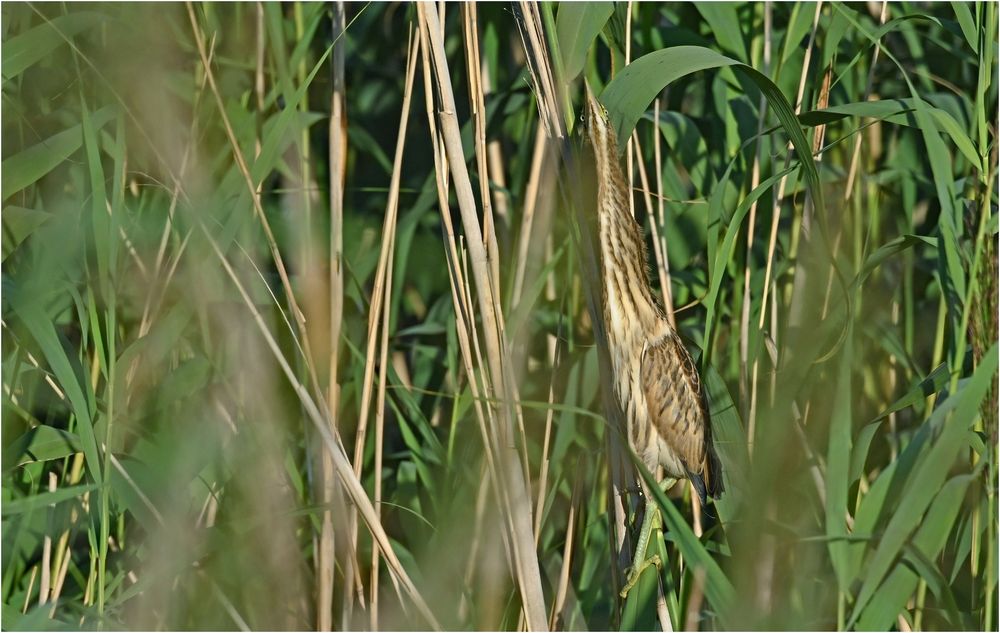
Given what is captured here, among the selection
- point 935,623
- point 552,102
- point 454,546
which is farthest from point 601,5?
point 935,623

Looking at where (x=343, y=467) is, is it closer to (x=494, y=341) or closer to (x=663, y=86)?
(x=494, y=341)

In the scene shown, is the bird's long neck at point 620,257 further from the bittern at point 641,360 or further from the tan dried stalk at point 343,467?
the tan dried stalk at point 343,467

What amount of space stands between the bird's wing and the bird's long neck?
0.05 metres

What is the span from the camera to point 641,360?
1.06 metres

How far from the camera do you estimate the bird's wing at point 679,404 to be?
107 centimetres

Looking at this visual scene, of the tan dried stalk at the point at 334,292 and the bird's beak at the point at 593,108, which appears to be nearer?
the bird's beak at the point at 593,108

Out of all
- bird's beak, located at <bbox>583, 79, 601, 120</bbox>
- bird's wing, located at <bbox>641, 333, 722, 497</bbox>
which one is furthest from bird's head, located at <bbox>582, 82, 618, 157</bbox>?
bird's wing, located at <bbox>641, 333, 722, 497</bbox>

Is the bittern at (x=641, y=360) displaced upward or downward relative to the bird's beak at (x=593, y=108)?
downward

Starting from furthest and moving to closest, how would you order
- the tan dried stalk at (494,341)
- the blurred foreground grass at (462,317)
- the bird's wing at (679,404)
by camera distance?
the bird's wing at (679,404) < the tan dried stalk at (494,341) < the blurred foreground grass at (462,317)

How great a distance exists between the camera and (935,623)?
1.25m

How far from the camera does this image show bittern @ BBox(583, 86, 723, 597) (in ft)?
3.09

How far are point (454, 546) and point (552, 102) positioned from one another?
0.49 meters

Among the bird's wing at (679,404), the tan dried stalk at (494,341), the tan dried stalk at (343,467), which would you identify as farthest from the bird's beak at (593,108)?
the tan dried stalk at (343,467)

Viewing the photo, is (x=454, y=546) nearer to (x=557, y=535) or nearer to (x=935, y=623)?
(x=557, y=535)
